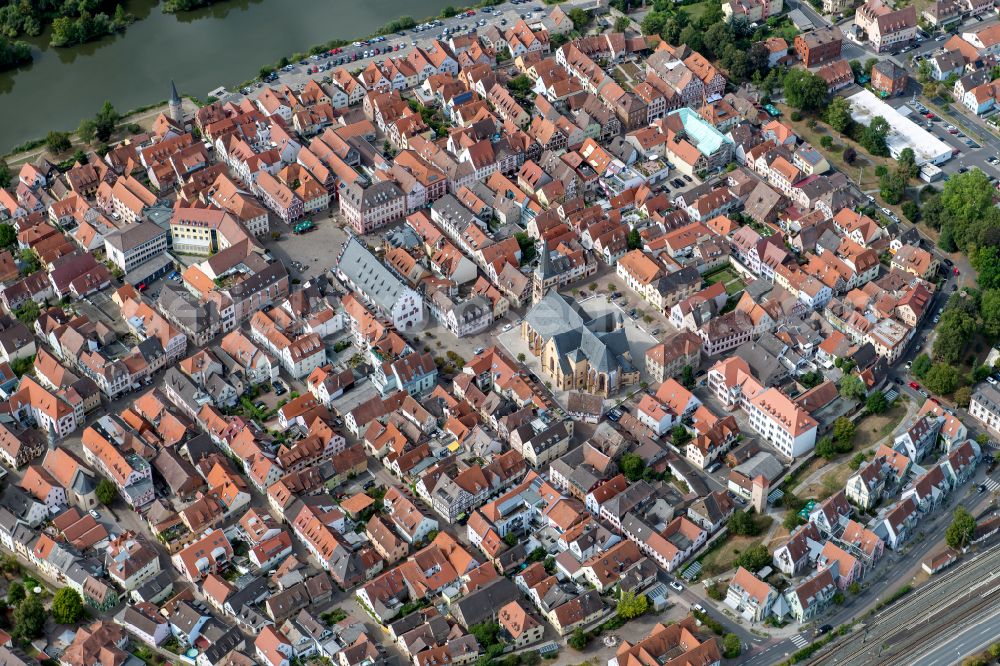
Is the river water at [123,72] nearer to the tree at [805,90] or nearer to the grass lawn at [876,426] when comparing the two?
the tree at [805,90]

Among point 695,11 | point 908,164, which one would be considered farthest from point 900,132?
point 695,11

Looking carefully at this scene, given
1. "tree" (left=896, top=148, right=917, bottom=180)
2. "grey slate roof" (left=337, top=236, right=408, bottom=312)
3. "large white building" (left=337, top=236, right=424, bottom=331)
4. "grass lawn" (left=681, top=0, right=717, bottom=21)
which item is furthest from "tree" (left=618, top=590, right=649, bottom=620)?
"grass lawn" (left=681, top=0, right=717, bottom=21)

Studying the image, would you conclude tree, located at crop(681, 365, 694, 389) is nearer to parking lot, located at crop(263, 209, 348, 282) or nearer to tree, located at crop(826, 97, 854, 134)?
parking lot, located at crop(263, 209, 348, 282)

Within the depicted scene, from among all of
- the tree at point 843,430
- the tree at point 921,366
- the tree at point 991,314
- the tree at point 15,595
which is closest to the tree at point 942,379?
the tree at point 921,366

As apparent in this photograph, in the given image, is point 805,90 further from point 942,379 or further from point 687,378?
point 687,378

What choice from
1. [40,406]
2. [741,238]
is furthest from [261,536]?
[741,238]

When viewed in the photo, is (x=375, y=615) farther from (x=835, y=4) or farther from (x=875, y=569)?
(x=835, y=4)
